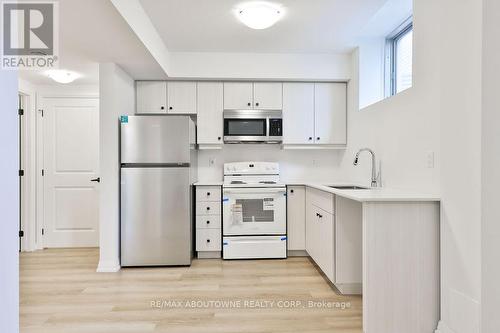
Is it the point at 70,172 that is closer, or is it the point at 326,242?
the point at 326,242

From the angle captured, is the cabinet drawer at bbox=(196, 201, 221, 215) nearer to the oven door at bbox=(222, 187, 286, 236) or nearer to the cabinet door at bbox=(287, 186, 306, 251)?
the oven door at bbox=(222, 187, 286, 236)

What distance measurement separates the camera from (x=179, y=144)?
3.39 metres

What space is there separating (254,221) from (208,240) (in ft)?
2.00

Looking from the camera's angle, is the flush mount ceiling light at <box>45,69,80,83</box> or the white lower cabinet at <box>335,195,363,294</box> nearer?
the white lower cabinet at <box>335,195,363,294</box>

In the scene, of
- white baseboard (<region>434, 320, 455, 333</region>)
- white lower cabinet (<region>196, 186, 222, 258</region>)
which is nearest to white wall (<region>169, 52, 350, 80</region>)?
white lower cabinet (<region>196, 186, 222, 258</region>)

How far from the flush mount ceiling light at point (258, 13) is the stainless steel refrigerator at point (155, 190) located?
126 cm

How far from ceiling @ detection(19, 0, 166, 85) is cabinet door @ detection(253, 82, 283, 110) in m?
1.20

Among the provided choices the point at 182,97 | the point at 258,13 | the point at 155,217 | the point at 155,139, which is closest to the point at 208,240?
the point at 155,217

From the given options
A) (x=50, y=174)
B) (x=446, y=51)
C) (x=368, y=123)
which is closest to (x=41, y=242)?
(x=50, y=174)

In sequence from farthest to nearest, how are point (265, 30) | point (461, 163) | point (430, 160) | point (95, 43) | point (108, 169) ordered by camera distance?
point (108, 169) → point (265, 30) → point (95, 43) → point (430, 160) → point (461, 163)

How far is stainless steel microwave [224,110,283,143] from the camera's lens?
3912mm

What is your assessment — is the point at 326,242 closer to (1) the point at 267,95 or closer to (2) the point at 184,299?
(2) the point at 184,299

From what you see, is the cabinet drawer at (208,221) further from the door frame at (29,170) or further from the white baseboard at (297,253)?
the door frame at (29,170)

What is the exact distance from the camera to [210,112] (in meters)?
3.96
